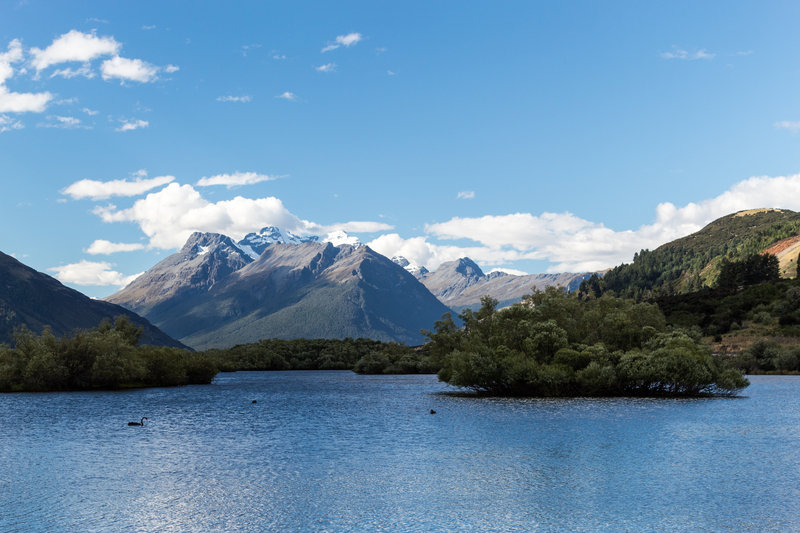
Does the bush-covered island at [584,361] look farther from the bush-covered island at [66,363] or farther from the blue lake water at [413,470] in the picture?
the bush-covered island at [66,363]

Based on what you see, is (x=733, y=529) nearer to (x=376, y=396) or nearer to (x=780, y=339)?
(x=376, y=396)

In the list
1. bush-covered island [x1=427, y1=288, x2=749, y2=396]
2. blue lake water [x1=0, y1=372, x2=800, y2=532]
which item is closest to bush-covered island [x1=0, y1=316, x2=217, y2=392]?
blue lake water [x1=0, y1=372, x2=800, y2=532]

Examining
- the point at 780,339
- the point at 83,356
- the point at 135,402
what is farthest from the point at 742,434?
the point at 780,339

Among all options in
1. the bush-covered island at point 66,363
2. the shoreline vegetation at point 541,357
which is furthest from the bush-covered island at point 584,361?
the bush-covered island at point 66,363

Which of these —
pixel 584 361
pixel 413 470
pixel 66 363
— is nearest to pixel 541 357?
pixel 584 361

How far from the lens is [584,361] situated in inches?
4250

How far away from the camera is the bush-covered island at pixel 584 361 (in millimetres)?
102750

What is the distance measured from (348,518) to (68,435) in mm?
48166

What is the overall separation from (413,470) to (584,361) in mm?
65592

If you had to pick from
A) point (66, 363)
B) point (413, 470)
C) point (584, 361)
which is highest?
point (584, 361)

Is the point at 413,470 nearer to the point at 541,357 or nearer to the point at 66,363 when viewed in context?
the point at 541,357

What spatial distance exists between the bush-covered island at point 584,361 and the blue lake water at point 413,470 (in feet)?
35.3

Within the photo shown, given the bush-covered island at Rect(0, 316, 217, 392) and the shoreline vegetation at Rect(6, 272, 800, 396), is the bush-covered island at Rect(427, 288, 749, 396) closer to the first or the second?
the shoreline vegetation at Rect(6, 272, 800, 396)

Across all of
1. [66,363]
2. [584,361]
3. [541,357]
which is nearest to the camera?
[584,361]
